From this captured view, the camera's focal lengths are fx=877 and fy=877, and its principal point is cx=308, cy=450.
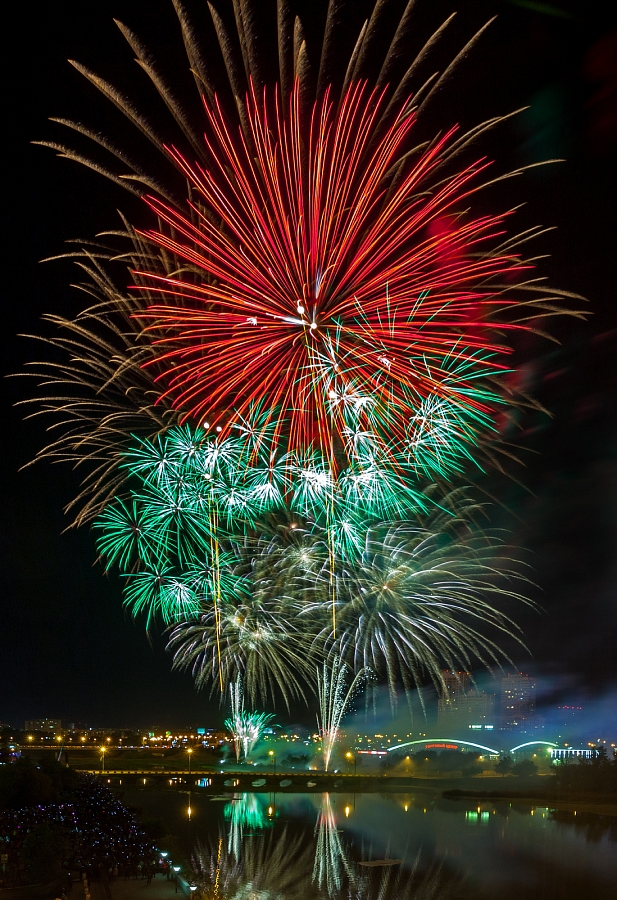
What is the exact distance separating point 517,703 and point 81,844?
74.9m

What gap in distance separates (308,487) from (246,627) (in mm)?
10771

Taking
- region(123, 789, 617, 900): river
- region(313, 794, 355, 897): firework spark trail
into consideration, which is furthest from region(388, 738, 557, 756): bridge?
region(313, 794, 355, 897): firework spark trail

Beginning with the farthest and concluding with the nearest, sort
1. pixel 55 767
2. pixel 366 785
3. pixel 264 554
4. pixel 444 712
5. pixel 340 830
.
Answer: pixel 444 712
pixel 366 785
pixel 340 830
pixel 55 767
pixel 264 554

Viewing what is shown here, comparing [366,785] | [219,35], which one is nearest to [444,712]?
[366,785]

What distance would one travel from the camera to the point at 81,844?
21.3 m

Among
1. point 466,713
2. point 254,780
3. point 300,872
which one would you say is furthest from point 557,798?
point 300,872

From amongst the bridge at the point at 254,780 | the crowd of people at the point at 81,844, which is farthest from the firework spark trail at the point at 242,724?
the crowd of people at the point at 81,844

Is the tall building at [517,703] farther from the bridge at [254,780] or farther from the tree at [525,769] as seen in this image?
the bridge at [254,780]

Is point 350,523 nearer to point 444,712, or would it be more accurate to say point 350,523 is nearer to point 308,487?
point 308,487

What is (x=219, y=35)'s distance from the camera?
14641mm

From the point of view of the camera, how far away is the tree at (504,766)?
72875mm

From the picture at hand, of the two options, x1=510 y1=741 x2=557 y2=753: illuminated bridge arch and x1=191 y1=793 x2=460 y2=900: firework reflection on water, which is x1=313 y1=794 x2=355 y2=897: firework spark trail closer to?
x1=191 y1=793 x2=460 y2=900: firework reflection on water

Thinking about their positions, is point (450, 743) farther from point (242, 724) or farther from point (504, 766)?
point (242, 724)

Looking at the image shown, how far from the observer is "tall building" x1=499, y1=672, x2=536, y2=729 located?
88.3 metres
